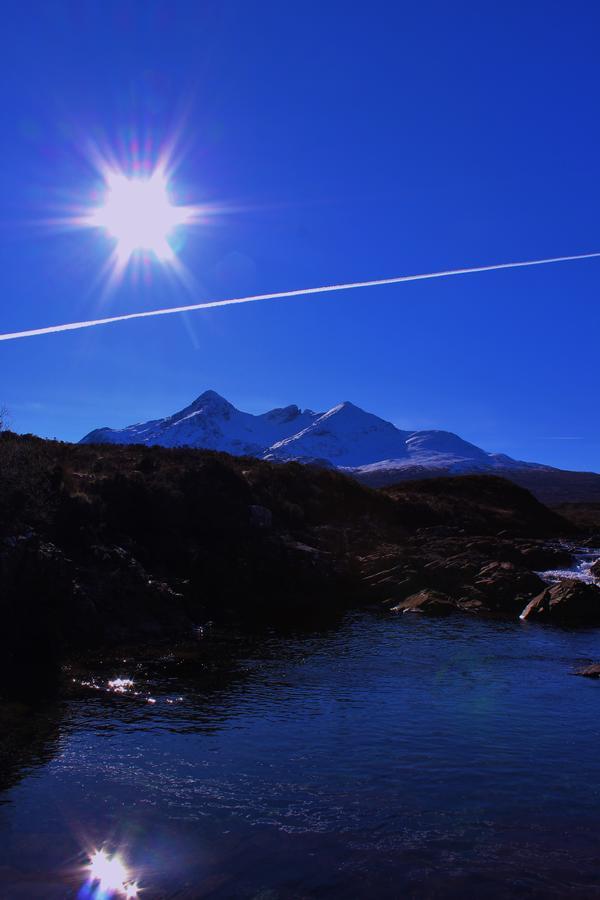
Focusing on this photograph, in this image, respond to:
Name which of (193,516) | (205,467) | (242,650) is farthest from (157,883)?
(205,467)

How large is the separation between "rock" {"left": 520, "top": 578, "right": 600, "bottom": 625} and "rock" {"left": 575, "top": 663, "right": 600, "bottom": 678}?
32.0 ft

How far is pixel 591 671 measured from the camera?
20.6m

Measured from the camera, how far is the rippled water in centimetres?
943

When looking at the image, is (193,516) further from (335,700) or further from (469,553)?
(335,700)

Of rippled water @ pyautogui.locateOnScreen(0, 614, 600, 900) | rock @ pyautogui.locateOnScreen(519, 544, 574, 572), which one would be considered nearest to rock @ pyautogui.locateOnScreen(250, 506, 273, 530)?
rock @ pyautogui.locateOnScreen(519, 544, 574, 572)

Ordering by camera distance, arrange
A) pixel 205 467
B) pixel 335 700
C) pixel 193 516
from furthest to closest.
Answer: pixel 205 467, pixel 193 516, pixel 335 700

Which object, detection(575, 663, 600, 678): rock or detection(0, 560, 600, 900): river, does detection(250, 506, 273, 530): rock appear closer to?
detection(0, 560, 600, 900): river

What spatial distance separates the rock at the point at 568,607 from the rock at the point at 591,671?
975 cm

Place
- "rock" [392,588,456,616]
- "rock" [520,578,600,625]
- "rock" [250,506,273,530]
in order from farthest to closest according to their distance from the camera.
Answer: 1. "rock" [250,506,273,530]
2. "rock" [392,588,456,616]
3. "rock" [520,578,600,625]

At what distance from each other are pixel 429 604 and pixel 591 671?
39.3 ft

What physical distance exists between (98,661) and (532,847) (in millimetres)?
14591

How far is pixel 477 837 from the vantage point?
10.5 m

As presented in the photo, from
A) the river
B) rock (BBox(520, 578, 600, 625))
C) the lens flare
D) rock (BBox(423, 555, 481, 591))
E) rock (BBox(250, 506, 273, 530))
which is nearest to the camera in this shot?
the lens flare

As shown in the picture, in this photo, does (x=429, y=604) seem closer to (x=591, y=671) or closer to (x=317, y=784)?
(x=591, y=671)
